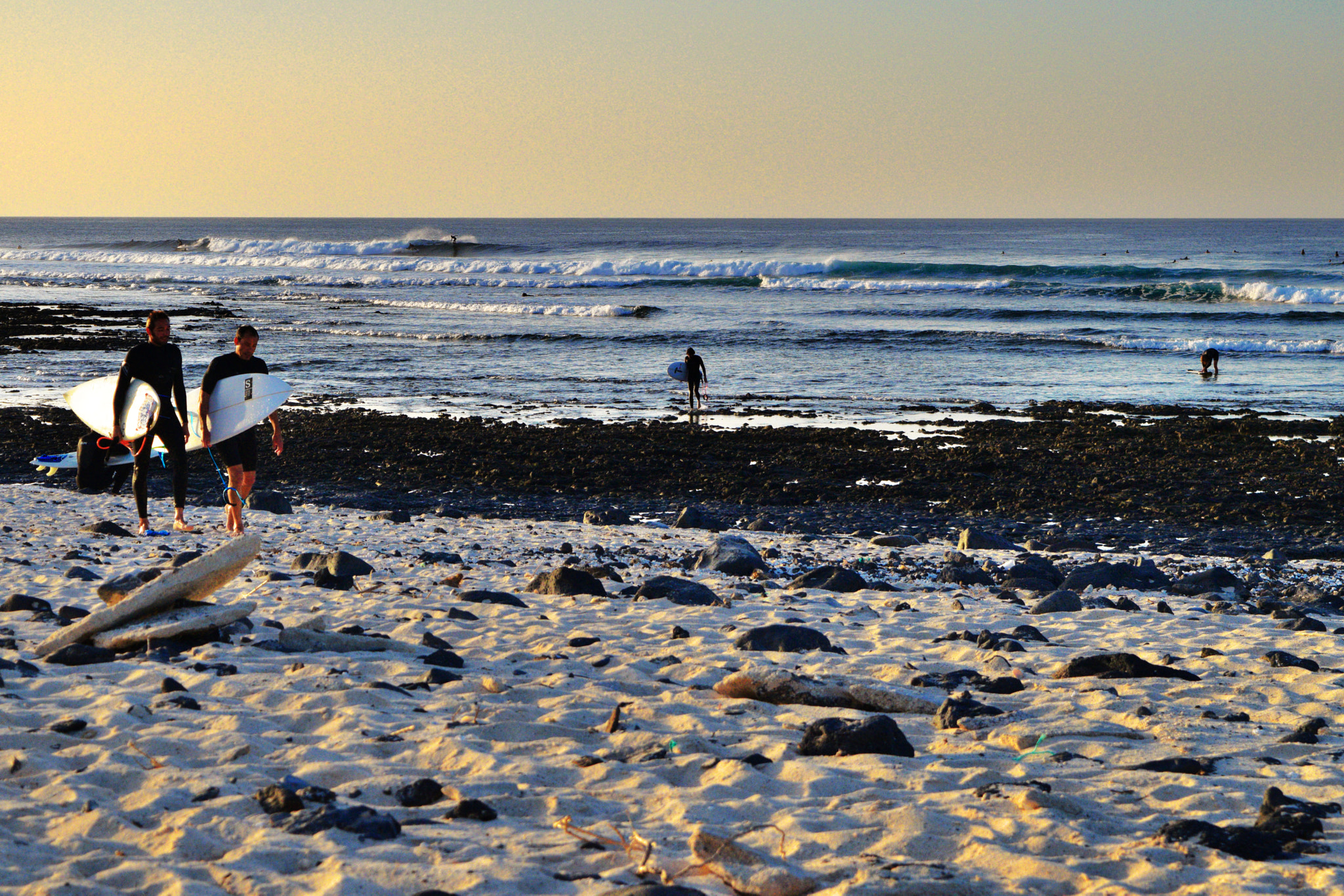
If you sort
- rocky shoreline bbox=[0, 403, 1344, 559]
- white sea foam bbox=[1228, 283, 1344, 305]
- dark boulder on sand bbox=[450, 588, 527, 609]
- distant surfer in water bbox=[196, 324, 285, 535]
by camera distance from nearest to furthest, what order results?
dark boulder on sand bbox=[450, 588, 527, 609] → distant surfer in water bbox=[196, 324, 285, 535] → rocky shoreline bbox=[0, 403, 1344, 559] → white sea foam bbox=[1228, 283, 1344, 305]

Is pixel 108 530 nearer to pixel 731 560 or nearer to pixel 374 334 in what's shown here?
pixel 731 560

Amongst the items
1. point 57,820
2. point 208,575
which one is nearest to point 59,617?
point 208,575

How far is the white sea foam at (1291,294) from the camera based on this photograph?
41.4 m

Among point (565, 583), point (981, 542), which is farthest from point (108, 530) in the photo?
point (981, 542)

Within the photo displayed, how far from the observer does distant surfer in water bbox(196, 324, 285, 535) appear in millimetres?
8859

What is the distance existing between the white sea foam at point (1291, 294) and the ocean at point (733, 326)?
11cm

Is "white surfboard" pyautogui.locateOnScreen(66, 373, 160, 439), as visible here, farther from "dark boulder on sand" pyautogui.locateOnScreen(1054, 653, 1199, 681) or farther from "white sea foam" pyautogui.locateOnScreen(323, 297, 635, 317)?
"white sea foam" pyautogui.locateOnScreen(323, 297, 635, 317)

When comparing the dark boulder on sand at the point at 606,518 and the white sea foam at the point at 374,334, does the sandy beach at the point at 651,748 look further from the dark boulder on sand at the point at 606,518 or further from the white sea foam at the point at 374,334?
the white sea foam at the point at 374,334

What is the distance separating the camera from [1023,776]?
13.5 ft

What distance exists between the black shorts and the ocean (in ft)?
26.1

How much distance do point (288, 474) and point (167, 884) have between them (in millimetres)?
10214

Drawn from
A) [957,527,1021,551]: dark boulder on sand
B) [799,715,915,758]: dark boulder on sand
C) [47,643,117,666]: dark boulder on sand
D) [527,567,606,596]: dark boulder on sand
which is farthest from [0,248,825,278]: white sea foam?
[799,715,915,758]: dark boulder on sand

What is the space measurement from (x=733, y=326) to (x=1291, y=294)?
23575 millimetres

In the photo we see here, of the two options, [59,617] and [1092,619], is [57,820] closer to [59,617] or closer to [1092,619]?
[59,617]
